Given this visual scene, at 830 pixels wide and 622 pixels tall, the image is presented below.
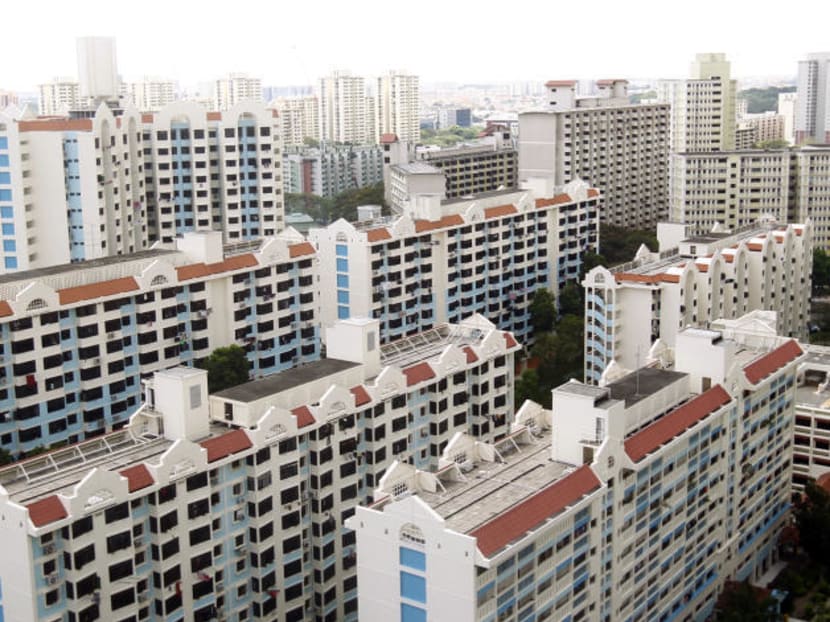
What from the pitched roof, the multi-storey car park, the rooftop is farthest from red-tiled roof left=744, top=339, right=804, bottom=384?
the pitched roof

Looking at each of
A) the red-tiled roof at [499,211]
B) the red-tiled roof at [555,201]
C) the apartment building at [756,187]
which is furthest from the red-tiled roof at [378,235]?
the apartment building at [756,187]

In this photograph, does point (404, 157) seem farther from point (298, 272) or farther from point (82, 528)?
point (82, 528)

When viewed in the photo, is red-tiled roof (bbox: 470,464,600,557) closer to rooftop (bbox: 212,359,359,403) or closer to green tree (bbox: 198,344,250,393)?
rooftop (bbox: 212,359,359,403)

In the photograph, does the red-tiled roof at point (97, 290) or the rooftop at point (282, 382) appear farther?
the red-tiled roof at point (97, 290)

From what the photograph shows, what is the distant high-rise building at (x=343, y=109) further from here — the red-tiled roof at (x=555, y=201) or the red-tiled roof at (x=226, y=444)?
the red-tiled roof at (x=226, y=444)

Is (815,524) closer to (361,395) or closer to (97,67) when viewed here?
(361,395)

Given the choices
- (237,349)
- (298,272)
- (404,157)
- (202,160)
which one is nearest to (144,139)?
(202,160)
